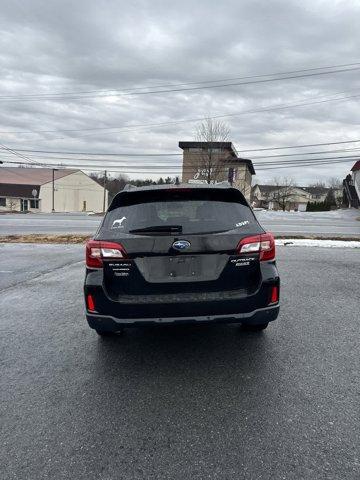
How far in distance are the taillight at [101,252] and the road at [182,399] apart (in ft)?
3.41

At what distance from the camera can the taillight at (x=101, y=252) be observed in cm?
327

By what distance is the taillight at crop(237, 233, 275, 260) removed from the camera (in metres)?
3.30

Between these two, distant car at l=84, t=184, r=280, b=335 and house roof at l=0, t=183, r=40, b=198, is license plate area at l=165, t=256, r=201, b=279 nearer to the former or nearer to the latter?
distant car at l=84, t=184, r=280, b=335

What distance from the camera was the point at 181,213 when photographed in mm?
3551

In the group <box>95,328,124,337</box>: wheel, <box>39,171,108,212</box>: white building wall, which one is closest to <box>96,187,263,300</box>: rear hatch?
<box>95,328,124,337</box>: wheel

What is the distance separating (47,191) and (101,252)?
220ft

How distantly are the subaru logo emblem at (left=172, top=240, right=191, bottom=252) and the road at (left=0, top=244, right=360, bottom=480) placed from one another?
1162mm

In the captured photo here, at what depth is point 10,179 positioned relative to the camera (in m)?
66.9

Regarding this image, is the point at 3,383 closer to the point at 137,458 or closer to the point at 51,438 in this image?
the point at 51,438

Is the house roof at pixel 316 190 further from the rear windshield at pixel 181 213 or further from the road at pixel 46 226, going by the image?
the rear windshield at pixel 181 213

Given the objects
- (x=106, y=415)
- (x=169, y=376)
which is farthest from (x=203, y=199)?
(x=106, y=415)

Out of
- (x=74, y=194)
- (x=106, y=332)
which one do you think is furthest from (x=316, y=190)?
(x=106, y=332)

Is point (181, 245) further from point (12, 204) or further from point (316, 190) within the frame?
point (316, 190)

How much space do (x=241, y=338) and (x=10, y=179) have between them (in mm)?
70702
